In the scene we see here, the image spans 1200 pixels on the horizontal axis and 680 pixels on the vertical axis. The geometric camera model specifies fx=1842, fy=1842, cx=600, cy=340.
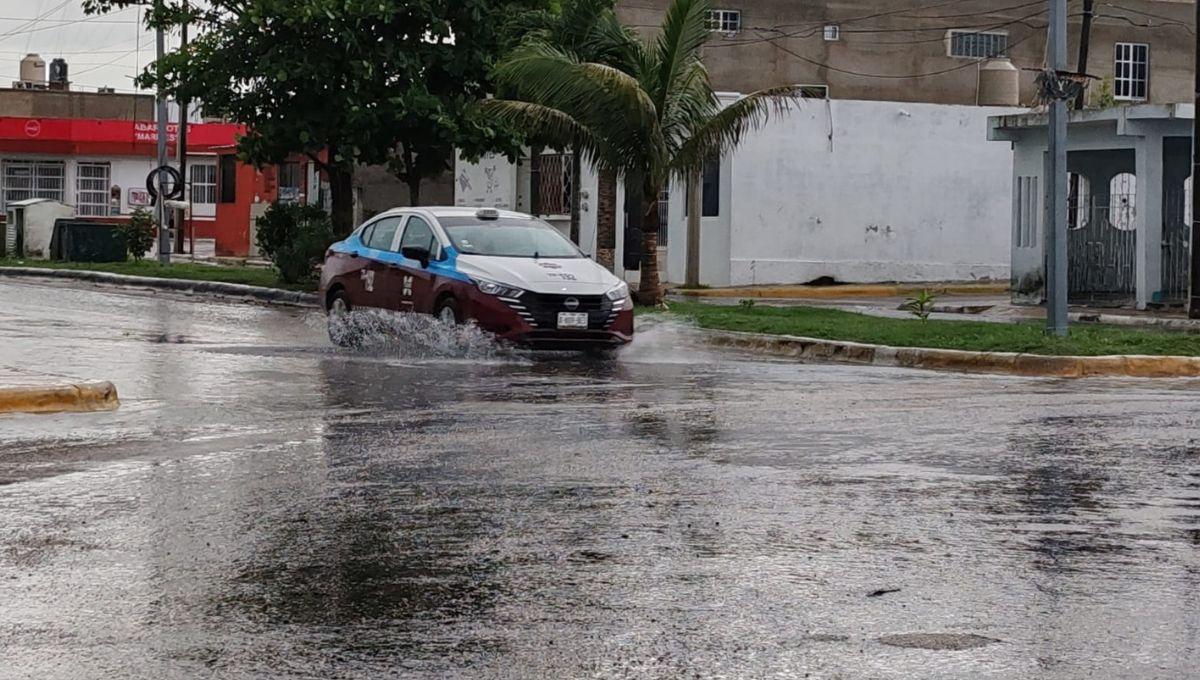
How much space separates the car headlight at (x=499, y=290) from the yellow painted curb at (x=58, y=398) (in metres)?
5.47

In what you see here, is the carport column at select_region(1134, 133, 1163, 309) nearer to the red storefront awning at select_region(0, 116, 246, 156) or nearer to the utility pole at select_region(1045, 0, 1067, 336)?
the utility pole at select_region(1045, 0, 1067, 336)

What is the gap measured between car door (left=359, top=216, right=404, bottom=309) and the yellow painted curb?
654 centimetres

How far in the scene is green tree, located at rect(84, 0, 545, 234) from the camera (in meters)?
31.7

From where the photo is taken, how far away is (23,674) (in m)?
5.52

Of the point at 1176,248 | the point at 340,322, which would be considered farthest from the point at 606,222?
the point at 340,322

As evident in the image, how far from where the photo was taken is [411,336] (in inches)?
764

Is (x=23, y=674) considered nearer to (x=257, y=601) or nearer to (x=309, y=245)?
(x=257, y=601)

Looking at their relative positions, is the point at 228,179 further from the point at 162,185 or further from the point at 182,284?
the point at 182,284

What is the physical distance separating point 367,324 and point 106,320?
5.12 m

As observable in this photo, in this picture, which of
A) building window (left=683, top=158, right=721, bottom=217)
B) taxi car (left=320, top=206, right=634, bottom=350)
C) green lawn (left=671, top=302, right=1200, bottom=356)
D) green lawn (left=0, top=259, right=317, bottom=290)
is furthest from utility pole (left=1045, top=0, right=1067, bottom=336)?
green lawn (left=0, top=259, right=317, bottom=290)

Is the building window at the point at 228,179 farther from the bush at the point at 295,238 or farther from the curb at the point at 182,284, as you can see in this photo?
the bush at the point at 295,238

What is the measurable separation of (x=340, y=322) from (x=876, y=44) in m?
31.9

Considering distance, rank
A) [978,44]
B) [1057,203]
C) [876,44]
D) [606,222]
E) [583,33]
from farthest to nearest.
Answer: [978,44], [876,44], [583,33], [606,222], [1057,203]

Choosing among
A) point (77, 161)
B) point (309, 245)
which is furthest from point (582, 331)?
point (77, 161)
